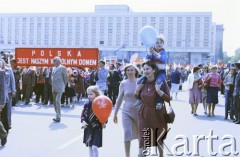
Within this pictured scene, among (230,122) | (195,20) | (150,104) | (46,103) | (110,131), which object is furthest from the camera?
(195,20)

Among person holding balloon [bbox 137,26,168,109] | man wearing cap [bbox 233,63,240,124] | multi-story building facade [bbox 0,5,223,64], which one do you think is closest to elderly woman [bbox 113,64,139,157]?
person holding balloon [bbox 137,26,168,109]

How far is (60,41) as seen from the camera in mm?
132250

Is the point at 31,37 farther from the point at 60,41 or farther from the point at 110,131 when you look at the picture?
the point at 110,131

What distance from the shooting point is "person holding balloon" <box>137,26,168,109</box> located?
5.85 meters

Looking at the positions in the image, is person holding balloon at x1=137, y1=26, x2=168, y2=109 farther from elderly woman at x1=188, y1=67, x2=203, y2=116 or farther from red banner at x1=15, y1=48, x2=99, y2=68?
red banner at x1=15, y1=48, x2=99, y2=68

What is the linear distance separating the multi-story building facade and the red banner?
105 meters

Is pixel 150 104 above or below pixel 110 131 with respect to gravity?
above

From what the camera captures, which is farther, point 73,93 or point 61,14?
point 61,14

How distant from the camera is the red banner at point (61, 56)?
612 inches

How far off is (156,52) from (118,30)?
12073 centimetres

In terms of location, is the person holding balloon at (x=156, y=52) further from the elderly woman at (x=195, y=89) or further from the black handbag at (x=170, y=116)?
the elderly woman at (x=195, y=89)

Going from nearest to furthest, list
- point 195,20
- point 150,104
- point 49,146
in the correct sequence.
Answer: point 150,104, point 49,146, point 195,20

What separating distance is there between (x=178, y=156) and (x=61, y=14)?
125 m

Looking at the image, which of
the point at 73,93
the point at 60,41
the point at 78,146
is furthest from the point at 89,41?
the point at 78,146
